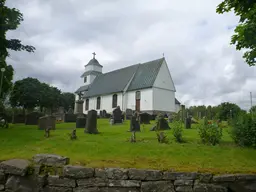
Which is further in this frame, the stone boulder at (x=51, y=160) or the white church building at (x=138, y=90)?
the white church building at (x=138, y=90)

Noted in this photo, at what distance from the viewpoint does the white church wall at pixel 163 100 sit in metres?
35.1

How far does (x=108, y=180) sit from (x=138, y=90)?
3195 centimetres

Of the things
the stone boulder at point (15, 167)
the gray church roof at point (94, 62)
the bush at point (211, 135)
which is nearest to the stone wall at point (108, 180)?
the stone boulder at point (15, 167)

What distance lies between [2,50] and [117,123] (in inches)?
389

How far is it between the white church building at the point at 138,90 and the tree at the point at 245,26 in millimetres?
25659

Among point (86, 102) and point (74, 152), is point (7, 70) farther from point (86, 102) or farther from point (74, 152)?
point (86, 102)

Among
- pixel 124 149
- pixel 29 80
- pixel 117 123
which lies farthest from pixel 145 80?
pixel 124 149

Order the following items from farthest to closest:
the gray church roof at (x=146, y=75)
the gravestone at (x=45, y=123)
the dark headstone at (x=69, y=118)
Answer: the gray church roof at (x=146, y=75) < the dark headstone at (x=69, y=118) < the gravestone at (x=45, y=123)

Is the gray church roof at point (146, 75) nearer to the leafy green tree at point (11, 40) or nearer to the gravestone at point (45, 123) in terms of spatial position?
the gravestone at point (45, 123)

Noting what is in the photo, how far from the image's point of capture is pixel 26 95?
41719 mm

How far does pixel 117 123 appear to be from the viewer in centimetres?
1853

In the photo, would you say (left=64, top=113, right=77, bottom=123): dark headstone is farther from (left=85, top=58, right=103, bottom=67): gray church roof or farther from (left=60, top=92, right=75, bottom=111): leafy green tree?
(left=60, top=92, right=75, bottom=111): leafy green tree

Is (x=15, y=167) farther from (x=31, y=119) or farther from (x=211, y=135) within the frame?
(x=31, y=119)

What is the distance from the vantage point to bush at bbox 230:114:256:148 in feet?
25.3
